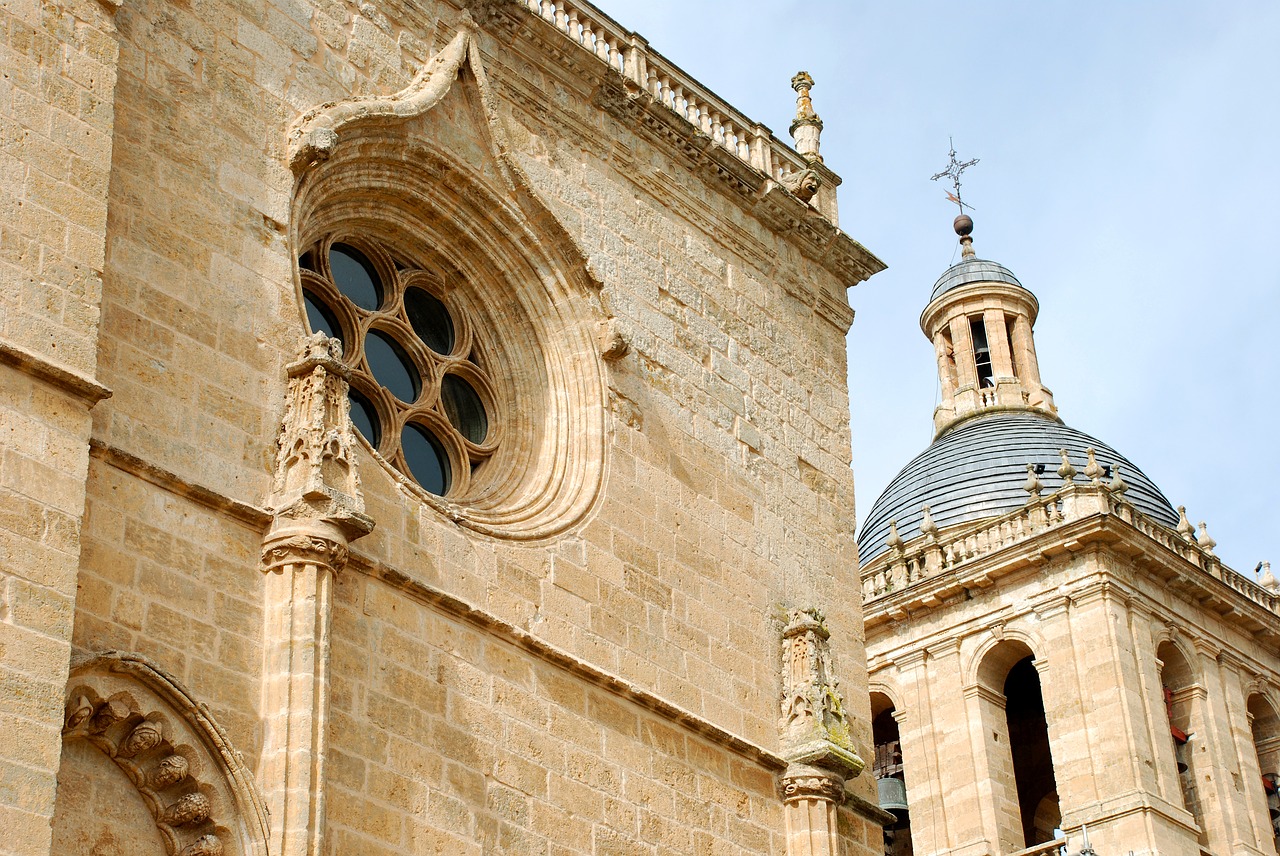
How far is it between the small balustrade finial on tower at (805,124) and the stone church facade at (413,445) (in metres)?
0.55

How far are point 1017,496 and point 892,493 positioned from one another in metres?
2.62

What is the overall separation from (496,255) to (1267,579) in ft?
60.5

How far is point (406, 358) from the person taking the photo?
1119 centimetres

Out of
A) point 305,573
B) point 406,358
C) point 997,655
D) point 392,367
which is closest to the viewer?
point 305,573

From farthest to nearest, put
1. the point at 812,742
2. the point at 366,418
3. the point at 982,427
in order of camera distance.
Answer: the point at 982,427 → the point at 812,742 → the point at 366,418

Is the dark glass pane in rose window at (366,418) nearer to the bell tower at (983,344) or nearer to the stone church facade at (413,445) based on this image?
the stone church facade at (413,445)

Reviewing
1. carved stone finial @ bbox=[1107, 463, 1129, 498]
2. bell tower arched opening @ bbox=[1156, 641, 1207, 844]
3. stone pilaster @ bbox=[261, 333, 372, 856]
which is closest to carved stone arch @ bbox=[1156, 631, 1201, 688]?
bell tower arched opening @ bbox=[1156, 641, 1207, 844]

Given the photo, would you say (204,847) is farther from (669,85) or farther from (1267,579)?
(1267,579)

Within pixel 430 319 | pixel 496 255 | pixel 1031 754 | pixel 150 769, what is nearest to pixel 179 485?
pixel 150 769

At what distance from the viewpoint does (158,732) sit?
8.04 m

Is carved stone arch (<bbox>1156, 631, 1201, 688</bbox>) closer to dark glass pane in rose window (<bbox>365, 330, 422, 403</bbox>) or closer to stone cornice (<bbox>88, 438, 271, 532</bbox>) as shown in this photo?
dark glass pane in rose window (<bbox>365, 330, 422, 403</bbox>)

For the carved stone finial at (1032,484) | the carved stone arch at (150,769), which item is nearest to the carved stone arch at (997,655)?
the carved stone finial at (1032,484)

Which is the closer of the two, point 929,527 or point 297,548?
point 297,548

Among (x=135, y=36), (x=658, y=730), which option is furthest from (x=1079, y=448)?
(x=135, y=36)
